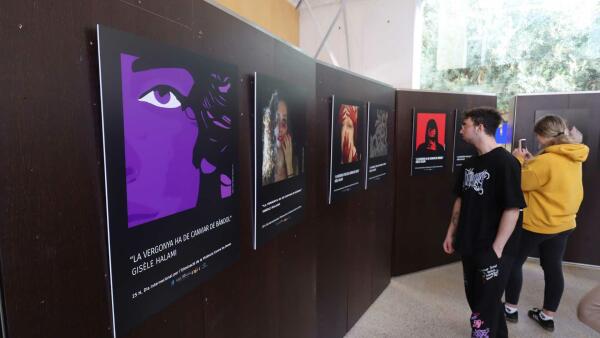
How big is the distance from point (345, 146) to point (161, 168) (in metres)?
1.66

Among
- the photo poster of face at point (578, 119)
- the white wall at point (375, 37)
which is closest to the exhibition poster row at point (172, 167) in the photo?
the photo poster of face at point (578, 119)

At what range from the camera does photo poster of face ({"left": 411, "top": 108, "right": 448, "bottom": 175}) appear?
371cm

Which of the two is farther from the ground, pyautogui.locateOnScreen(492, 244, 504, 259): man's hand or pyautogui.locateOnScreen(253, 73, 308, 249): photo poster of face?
pyautogui.locateOnScreen(253, 73, 308, 249): photo poster of face

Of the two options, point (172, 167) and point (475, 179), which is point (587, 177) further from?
point (172, 167)

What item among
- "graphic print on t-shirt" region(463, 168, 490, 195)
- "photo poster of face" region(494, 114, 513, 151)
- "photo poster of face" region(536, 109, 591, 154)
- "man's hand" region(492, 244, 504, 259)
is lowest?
"man's hand" region(492, 244, 504, 259)

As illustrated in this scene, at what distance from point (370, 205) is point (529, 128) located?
9.08 feet

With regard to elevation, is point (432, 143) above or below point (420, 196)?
above

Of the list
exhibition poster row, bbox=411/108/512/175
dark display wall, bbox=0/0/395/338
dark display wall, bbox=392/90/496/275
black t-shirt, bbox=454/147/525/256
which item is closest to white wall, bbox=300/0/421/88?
dark display wall, bbox=392/90/496/275

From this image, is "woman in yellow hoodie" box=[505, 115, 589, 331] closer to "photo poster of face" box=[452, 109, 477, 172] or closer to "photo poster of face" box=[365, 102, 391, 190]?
"photo poster of face" box=[365, 102, 391, 190]

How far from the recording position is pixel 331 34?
6270mm

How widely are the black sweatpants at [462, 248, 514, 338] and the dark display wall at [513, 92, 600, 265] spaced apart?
2.86 meters

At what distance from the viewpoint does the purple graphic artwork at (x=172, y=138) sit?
0.88 metres

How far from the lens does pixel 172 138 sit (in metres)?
1.00

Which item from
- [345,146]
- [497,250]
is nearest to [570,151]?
[497,250]
